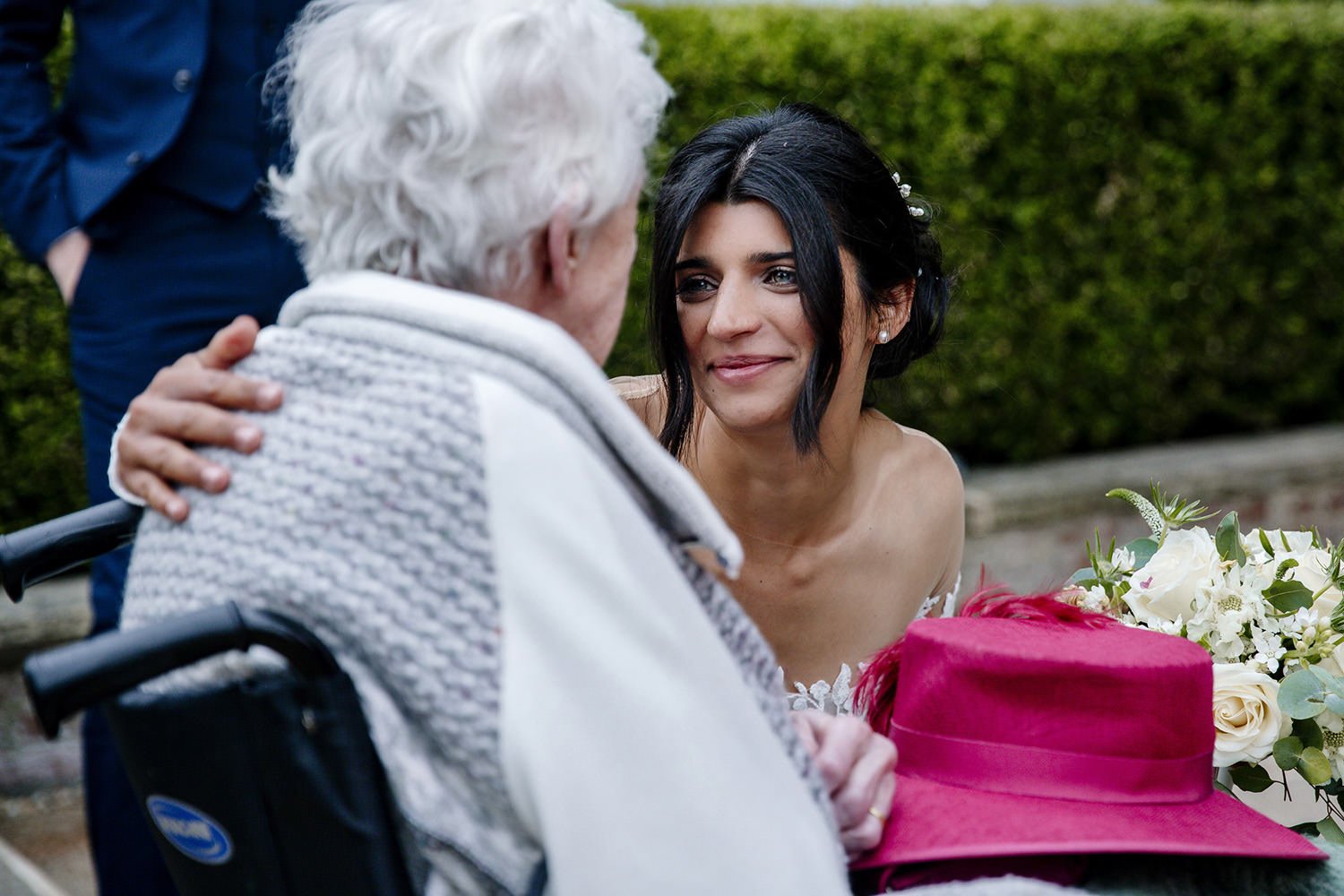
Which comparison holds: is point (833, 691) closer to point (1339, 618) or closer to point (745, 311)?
point (745, 311)

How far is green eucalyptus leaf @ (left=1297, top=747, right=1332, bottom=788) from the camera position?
1897 mm

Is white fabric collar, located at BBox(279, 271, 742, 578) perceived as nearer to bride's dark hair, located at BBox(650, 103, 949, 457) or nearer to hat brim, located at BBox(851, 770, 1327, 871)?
hat brim, located at BBox(851, 770, 1327, 871)

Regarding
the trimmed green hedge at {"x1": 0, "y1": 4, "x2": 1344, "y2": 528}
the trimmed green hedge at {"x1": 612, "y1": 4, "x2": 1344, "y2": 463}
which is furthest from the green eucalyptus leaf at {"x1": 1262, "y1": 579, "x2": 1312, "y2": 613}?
the trimmed green hedge at {"x1": 612, "y1": 4, "x2": 1344, "y2": 463}

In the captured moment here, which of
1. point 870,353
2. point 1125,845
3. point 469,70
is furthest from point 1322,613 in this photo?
point 469,70

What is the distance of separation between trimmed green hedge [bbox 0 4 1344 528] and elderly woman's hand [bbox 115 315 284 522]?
3172 mm

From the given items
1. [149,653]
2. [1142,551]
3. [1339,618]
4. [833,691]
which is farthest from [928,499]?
[149,653]

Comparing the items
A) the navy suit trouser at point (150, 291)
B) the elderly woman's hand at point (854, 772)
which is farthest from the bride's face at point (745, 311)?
the elderly woman's hand at point (854, 772)

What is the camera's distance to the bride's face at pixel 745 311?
246 cm

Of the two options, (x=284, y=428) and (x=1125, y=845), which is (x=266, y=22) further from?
(x=1125, y=845)

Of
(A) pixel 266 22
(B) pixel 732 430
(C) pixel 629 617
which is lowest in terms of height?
(B) pixel 732 430

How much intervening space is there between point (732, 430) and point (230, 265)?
95cm

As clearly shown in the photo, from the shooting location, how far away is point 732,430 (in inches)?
106

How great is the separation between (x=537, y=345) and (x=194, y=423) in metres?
0.38

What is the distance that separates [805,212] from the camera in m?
2.46
